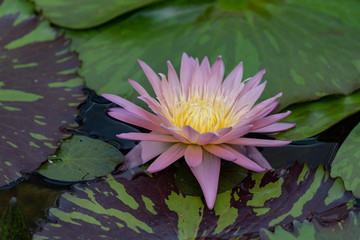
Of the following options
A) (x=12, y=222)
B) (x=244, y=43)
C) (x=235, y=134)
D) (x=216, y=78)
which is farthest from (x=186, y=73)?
(x=12, y=222)

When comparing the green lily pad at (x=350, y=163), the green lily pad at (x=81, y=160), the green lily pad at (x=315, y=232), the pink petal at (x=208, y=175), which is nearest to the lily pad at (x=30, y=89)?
the green lily pad at (x=81, y=160)

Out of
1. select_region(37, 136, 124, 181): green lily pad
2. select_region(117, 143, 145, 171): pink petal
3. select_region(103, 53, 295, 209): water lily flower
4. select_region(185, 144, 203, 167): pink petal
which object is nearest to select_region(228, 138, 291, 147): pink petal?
select_region(103, 53, 295, 209): water lily flower

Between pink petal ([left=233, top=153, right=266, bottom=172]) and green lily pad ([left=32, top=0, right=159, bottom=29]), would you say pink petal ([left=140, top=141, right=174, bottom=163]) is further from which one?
green lily pad ([left=32, top=0, right=159, bottom=29])

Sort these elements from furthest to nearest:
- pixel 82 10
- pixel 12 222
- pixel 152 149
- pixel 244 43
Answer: pixel 82 10 < pixel 244 43 < pixel 152 149 < pixel 12 222

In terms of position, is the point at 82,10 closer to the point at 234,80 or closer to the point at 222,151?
the point at 234,80

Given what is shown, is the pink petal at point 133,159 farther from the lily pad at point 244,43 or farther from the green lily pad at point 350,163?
the green lily pad at point 350,163
